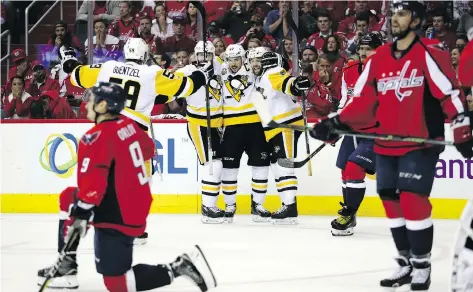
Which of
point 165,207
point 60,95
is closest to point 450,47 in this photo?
point 165,207

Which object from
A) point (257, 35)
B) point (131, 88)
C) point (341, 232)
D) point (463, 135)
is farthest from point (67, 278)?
point (257, 35)

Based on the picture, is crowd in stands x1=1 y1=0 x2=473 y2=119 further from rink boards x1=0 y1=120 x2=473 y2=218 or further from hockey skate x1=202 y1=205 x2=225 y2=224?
hockey skate x1=202 y1=205 x2=225 y2=224

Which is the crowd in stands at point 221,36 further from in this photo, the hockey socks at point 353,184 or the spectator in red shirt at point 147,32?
the hockey socks at point 353,184

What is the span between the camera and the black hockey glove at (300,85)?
22.9 feet

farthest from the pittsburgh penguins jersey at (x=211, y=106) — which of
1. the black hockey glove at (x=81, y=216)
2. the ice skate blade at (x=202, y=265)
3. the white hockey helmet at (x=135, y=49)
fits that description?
the black hockey glove at (x=81, y=216)

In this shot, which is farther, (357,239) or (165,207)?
(165,207)

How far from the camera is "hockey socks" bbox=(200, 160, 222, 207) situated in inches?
292

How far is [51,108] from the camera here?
823 centimetres

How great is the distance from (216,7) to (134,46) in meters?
3.49

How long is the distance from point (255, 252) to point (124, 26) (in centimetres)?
385

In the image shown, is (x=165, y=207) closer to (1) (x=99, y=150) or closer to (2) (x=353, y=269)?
(2) (x=353, y=269)

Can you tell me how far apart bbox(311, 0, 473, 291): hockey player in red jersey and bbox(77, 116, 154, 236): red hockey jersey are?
936 mm

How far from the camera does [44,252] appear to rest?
Answer: 6.08 meters

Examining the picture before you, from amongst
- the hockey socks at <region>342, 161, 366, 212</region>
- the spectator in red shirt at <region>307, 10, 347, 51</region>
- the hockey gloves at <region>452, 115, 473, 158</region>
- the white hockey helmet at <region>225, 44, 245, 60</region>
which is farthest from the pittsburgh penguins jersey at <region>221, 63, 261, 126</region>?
the hockey gloves at <region>452, 115, 473, 158</region>
